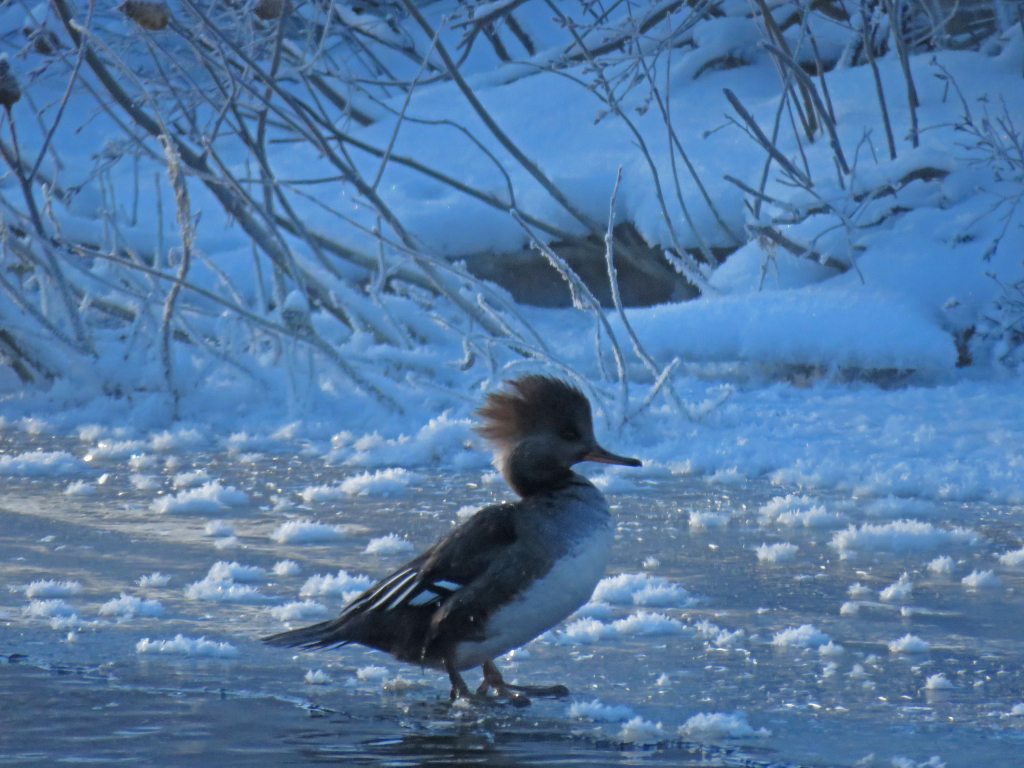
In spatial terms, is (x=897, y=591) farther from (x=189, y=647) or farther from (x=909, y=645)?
(x=189, y=647)

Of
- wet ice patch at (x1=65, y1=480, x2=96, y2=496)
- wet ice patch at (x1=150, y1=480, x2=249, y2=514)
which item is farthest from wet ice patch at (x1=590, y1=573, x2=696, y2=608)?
wet ice patch at (x1=65, y1=480, x2=96, y2=496)

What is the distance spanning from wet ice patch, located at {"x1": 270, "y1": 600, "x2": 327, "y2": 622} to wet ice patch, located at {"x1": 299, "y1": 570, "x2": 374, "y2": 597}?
0.44 ft

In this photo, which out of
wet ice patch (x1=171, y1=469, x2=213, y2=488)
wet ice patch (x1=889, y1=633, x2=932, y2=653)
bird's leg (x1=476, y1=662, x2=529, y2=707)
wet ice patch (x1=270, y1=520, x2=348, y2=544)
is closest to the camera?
bird's leg (x1=476, y1=662, x2=529, y2=707)

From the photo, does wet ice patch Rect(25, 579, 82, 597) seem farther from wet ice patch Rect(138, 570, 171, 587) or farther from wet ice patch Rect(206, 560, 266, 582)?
wet ice patch Rect(206, 560, 266, 582)

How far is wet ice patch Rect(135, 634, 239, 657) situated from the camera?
2.65m

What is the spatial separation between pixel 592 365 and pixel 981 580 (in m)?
3.61

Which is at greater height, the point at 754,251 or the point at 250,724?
the point at 754,251

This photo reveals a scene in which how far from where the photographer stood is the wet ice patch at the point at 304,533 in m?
3.65

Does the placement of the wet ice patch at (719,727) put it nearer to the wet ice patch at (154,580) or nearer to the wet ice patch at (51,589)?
the wet ice patch at (154,580)

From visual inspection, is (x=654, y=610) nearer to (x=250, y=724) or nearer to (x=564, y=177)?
(x=250, y=724)

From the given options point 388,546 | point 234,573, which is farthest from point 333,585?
point 388,546

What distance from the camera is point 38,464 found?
185 inches

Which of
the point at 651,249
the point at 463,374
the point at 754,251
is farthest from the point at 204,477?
the point at 651,249

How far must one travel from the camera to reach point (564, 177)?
7.97 meters
